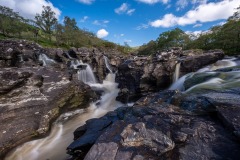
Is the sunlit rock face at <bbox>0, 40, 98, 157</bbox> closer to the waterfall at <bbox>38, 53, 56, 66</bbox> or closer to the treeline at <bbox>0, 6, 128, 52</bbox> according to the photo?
the waterfall at <bbox>38, 53, 56, 66</bbox>

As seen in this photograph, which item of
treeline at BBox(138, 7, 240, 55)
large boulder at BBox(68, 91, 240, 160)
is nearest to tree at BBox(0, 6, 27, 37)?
treeline at BBox(138, 7, 240, 55)

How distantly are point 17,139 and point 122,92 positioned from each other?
11.0 m

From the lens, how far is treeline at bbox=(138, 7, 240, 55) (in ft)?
93.8

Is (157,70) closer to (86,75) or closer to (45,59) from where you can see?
(86,75)

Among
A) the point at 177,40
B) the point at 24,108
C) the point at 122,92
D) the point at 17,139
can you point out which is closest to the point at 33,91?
the point at 24,108

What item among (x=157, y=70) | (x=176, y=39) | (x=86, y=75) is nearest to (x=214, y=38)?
(x=176, y=39)

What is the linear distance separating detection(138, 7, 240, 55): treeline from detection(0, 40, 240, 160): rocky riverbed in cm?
1467

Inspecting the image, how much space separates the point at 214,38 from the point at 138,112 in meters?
35.2

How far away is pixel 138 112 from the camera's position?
6055mm

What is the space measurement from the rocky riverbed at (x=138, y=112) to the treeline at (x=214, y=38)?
14.7m

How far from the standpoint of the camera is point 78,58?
1075 inches

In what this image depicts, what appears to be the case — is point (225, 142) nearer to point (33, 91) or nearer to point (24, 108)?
point (24, 108)

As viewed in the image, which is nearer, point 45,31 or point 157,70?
point 157,70

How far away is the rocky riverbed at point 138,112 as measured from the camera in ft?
13.9
